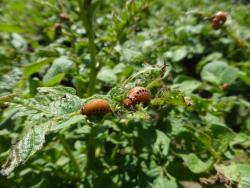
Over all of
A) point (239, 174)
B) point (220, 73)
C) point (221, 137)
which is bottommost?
point (239, 174)

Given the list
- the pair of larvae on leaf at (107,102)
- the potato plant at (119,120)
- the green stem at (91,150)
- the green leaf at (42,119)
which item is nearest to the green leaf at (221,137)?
the potato plant at (119,120)

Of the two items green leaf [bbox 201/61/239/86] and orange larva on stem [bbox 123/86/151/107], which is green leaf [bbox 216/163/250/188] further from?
green leaf [bbox 201/61/239/86]

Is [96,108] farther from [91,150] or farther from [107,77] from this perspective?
[107,77]

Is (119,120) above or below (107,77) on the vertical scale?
below

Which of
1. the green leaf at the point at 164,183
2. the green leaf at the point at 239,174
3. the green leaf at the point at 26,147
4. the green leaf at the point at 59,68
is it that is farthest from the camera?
the green leaf at the point at 59,68

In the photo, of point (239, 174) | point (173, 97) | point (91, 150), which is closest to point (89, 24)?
point (91, 150)

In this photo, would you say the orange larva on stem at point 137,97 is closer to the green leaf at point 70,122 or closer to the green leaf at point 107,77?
the green leaf at point 70,122

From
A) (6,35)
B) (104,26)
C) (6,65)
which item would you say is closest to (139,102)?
(6,65)
